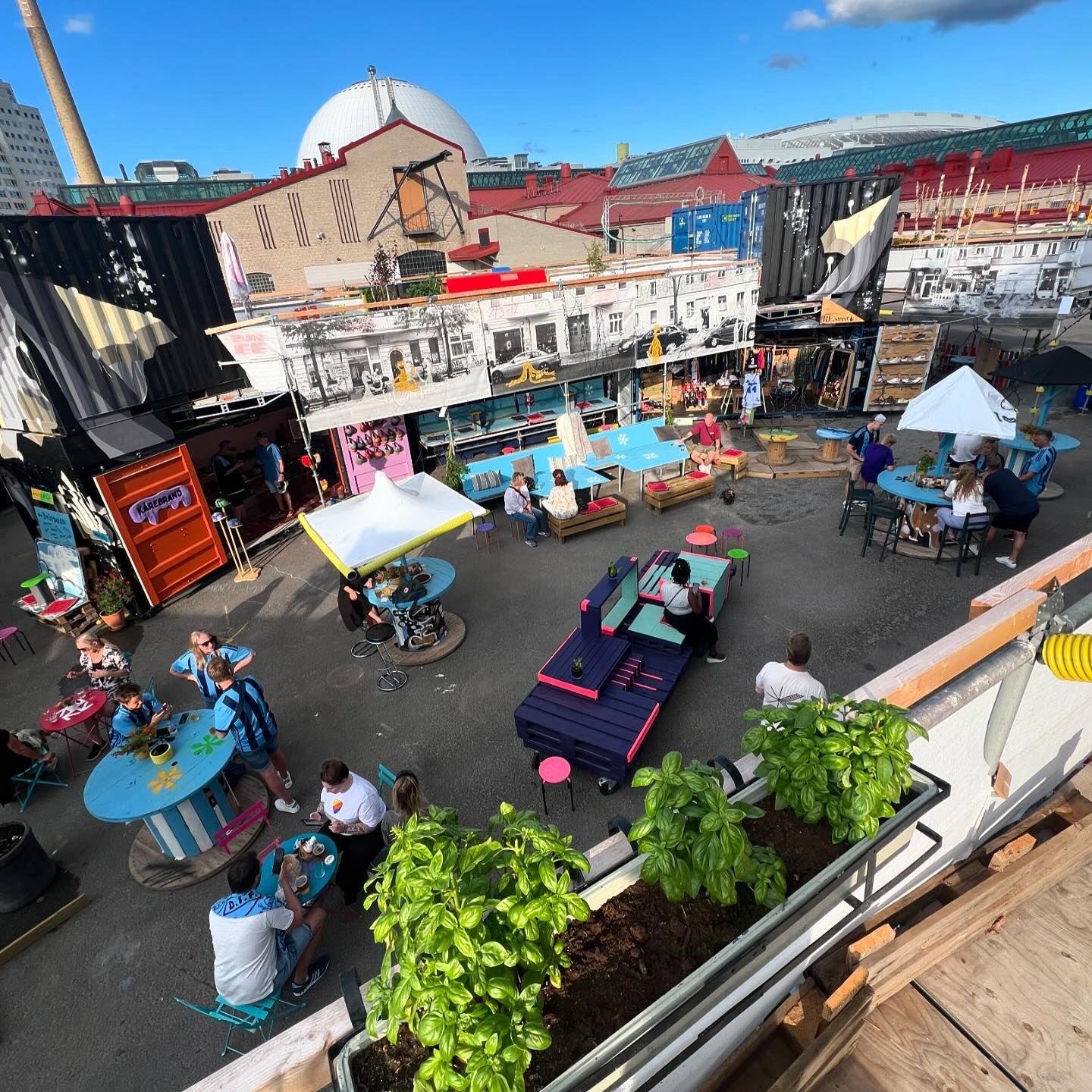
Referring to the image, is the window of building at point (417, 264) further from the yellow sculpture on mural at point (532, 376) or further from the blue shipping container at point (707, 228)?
the blue shipping container at point (707, 228)

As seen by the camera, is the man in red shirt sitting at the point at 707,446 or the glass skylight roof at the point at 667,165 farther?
the glass skylight roof at the point at 667,165

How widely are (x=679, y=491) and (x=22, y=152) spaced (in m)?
198

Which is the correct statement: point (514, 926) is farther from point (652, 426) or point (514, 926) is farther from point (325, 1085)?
point (652, 426)

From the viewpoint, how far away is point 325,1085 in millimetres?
2221

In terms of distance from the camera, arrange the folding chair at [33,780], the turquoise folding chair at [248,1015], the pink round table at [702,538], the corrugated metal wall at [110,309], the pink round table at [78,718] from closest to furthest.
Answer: the turquoise folding chair at [248,1015] < the folding chair at [33,780] < the pink round table at [78,718] < the corrugated metal wall at [110,309] < the pink round table at [702,538]

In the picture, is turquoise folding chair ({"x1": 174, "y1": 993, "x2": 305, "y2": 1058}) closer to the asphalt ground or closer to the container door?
the asphalt ground

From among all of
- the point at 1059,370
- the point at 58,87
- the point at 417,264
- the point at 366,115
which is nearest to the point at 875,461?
the point at 1059,370

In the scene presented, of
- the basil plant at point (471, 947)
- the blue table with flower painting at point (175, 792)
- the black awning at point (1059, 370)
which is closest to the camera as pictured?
the basil plant at point (471, 947)

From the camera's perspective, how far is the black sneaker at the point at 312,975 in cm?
484

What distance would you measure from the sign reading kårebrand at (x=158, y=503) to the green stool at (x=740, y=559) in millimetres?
10513

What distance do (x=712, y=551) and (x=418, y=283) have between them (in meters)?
9.41

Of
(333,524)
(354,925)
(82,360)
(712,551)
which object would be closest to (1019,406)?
(712,551)

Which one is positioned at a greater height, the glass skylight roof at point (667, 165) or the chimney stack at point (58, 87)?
the chimney stack at point (58, 87)

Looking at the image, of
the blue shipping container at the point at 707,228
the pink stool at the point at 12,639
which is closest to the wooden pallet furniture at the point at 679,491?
the blue shipping container at the point at 707,228
